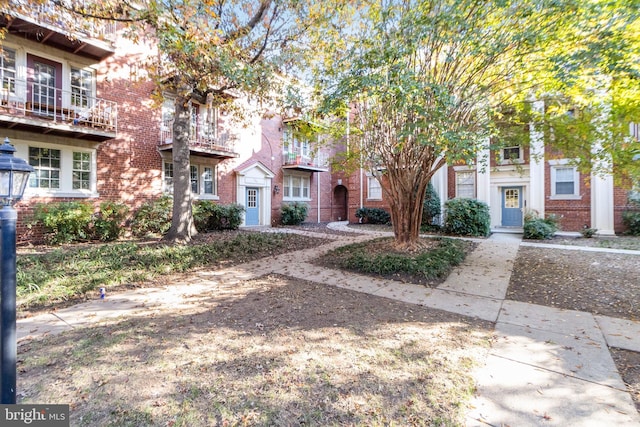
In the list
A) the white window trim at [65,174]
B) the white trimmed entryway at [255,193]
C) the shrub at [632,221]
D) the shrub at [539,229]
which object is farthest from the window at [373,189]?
the white window trim at [65,174]

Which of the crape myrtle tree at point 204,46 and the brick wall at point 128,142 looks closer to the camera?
the crape myrtle tree at point 204,46

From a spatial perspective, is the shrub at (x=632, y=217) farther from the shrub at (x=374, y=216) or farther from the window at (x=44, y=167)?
the window at (x=44, y=167)

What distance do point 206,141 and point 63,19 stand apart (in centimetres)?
615

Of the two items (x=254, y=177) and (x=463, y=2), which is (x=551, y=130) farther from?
(x=254, y=177)

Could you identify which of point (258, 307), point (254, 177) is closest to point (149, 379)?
point (258, 307)

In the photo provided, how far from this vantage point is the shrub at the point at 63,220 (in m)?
8.46

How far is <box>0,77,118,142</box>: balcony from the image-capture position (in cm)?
809

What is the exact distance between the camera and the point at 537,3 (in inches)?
183

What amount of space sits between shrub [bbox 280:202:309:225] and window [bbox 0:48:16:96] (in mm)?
10956

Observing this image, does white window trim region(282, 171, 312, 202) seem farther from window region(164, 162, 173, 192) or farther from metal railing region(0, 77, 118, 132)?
metal railing region(0, 77, 118, 132)

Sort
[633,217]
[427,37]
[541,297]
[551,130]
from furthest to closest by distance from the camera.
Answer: [633,217], [551,130], [427,37], [541,297]

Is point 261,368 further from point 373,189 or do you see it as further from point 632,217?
point 373,189

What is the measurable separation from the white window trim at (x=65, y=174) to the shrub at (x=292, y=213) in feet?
27.8

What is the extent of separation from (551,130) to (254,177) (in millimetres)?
12196
